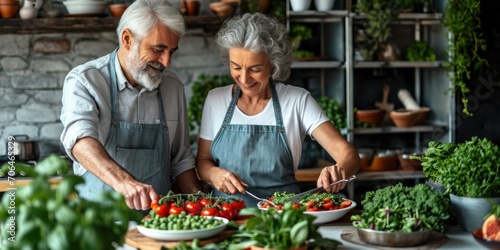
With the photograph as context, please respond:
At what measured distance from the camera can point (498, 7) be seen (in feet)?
20.0

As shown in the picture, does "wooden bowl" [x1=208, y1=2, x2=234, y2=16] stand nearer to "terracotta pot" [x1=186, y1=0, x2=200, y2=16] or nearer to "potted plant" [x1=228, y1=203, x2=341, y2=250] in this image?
"terracotta pot" [x1=186, y1=0, x2=200, y2=16]

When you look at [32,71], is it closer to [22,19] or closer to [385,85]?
[22,19]

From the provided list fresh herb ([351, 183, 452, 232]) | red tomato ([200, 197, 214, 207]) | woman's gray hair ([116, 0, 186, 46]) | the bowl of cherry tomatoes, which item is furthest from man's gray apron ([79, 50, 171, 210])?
fresh herb ([351, 183, 452, 232])

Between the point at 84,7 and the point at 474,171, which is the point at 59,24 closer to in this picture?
the point at 84,7

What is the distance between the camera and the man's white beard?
11.7 ft

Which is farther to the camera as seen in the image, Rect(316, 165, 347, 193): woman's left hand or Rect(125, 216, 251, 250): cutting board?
Rect(316, 165, 347, 193): woman's left hand

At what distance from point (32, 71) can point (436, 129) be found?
3.35 metres

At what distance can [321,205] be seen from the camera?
3000 millimetres

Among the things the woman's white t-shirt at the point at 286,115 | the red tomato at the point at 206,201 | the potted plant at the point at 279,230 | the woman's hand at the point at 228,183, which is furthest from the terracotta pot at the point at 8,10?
the potted plant at the point at 279,230

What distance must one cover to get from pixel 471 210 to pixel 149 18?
176 centimetres

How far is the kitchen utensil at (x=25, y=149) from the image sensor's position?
17.6 ft

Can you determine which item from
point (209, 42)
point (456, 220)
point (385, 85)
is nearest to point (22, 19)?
point (209, 42)

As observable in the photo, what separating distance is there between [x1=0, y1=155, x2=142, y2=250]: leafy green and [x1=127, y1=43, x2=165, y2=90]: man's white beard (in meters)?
1.73

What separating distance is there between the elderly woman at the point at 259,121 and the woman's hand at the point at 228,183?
0.07 m
